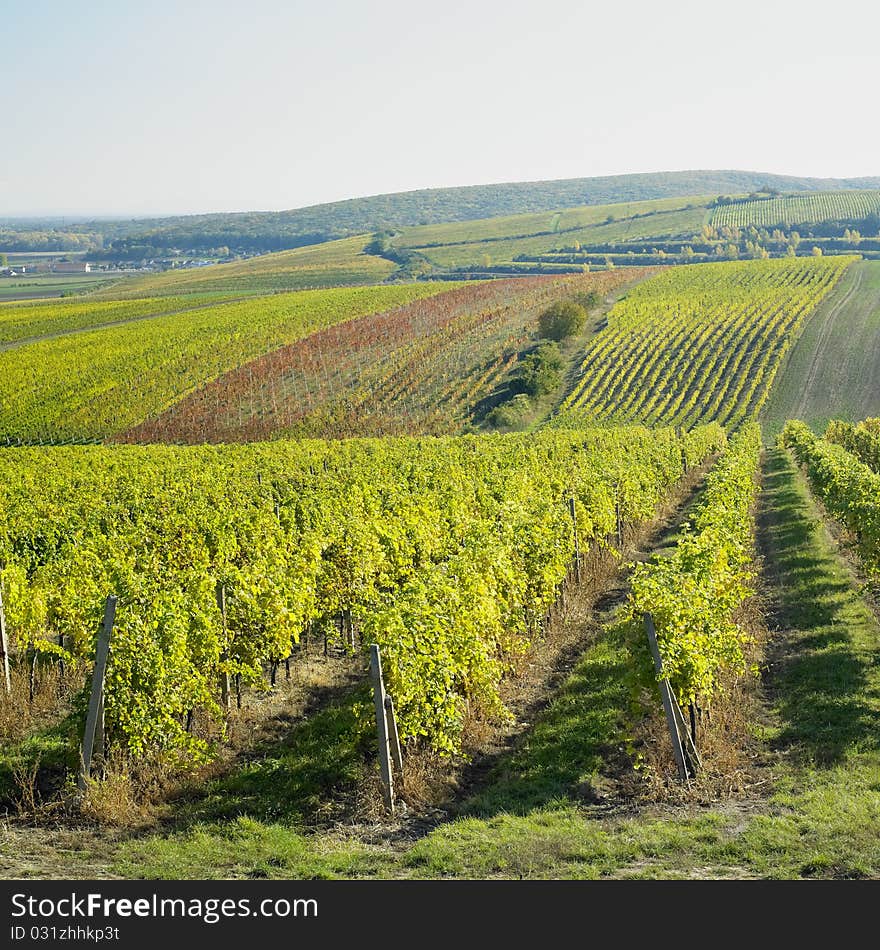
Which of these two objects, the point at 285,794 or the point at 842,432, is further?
the point at 842,432

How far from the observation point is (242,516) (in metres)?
19.4

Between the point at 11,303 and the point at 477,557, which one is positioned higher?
the point at 11,303

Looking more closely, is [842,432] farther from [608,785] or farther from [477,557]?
[608,785]

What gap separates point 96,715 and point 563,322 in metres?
74.8

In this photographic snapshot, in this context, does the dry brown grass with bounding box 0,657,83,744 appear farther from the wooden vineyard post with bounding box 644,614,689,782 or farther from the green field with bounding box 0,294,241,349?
the green field with bounding box 0,294,241,349

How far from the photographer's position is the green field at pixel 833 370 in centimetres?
6344

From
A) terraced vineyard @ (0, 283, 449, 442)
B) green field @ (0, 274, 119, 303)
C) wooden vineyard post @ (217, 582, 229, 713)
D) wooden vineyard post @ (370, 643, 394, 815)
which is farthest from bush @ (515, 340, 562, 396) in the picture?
green field @ (0, 274, 119, 303)

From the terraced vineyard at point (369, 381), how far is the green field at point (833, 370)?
69.0 ft

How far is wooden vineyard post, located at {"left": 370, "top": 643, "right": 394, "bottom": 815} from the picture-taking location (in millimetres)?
9688

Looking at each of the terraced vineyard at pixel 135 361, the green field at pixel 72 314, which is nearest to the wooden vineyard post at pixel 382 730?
the terraced vineyard at pixel 135 361

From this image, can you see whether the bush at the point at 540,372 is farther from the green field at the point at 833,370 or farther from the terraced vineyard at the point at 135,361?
the terraced vineyard at the point at 135,361

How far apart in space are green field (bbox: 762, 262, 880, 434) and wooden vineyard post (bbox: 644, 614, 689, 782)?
53392 millimetres

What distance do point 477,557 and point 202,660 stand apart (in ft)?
14.7
